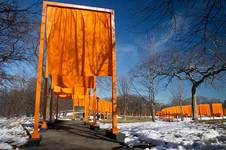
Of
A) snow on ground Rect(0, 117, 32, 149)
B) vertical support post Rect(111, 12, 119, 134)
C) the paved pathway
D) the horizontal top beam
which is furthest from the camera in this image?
the horizontal top beam

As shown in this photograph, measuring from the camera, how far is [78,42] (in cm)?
745

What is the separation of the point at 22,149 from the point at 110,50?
430 centimetres

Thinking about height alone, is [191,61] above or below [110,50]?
above

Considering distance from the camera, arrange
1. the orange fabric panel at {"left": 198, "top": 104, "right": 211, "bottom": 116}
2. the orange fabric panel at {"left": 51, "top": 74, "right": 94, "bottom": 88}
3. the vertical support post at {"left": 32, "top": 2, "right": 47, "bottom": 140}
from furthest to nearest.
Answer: the orange fabric panel at {"left": 198, "top": 104, "right": 211, "bottom": 116} → the orange fabric panel at {"left": 51, "top": 74, "right": 94, "bottom": 88} → the vertical support post at {"left": 32, "top": 2, "right": 47, "bottom": 140}

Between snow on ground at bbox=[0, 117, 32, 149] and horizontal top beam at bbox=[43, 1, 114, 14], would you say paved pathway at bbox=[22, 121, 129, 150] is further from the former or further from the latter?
horizontal top beam at bbox=[43, 1, 114, 14]

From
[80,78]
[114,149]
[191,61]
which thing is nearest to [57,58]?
[114,149]

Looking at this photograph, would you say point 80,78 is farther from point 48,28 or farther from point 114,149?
point 114,149

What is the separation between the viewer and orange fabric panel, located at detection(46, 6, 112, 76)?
23.6 feet

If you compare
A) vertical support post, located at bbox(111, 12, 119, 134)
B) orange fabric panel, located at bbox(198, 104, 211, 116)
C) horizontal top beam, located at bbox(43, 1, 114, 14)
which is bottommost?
orange fabric panel, located at bbox(198, 104, 211, 116)

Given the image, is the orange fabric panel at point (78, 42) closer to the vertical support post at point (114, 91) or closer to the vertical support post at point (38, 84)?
the vertical support post at point (114, 91)

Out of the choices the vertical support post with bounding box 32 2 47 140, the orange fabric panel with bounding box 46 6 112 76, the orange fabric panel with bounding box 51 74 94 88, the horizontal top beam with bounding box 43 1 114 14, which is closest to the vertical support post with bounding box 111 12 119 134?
the orange fabric panel with bounding box 46 6 112 76

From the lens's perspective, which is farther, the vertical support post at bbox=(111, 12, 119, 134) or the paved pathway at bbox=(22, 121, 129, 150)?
the vertical support post at bbox=(111, 12, 119, 134)

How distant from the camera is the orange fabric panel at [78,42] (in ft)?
23.6

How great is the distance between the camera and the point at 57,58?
7121 mm
